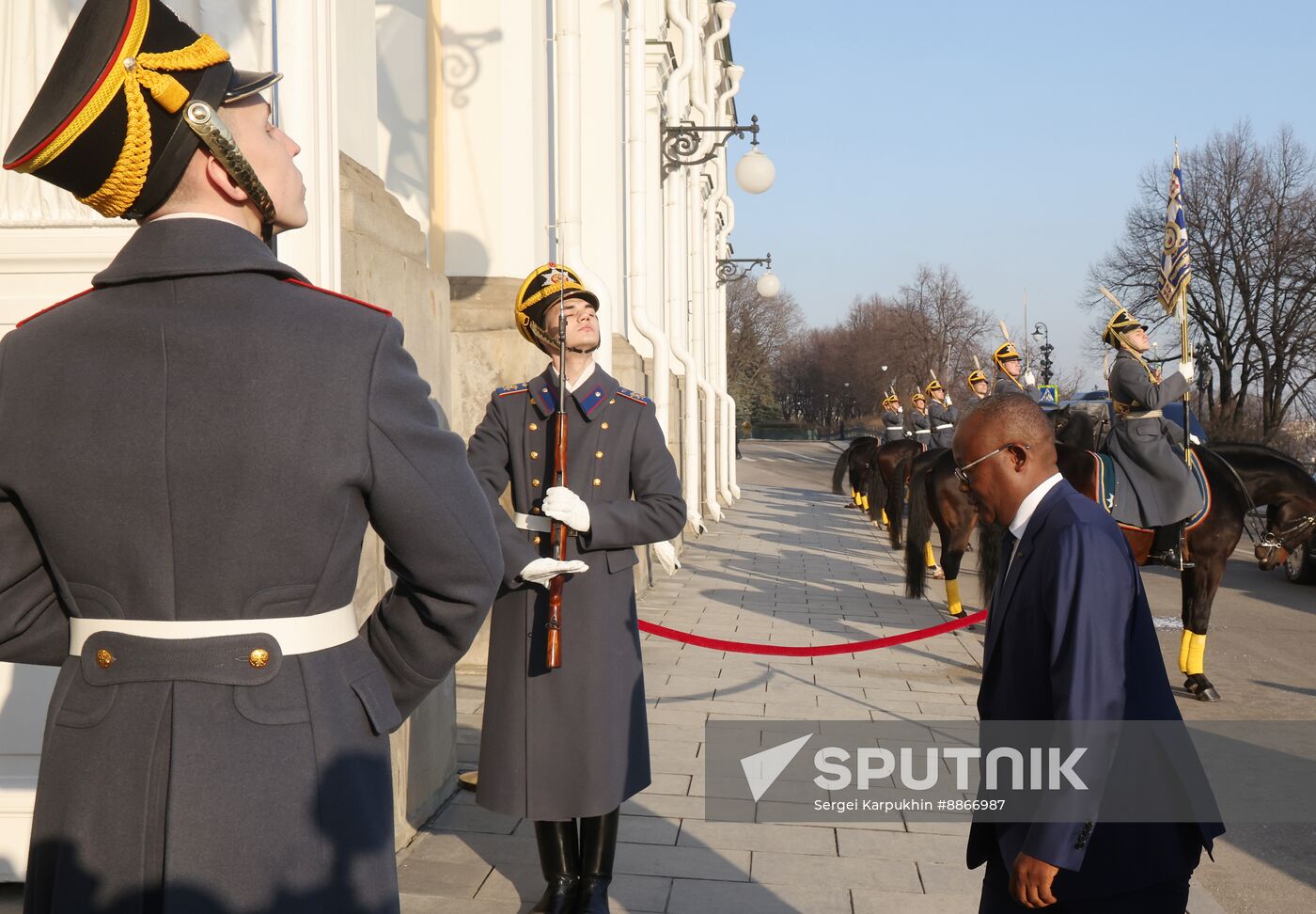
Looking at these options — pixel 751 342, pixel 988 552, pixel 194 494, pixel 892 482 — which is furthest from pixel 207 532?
pixel 751 342

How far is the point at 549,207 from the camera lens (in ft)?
36.5

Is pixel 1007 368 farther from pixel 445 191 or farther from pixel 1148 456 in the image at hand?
pixel 445 191

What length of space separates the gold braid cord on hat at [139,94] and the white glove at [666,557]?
40.4 ft

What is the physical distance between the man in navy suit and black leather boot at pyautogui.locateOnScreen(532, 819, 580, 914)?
174 cm

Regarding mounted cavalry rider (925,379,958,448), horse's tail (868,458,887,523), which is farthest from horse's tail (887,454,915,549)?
mounted cavalry rider (925,379,958,448)

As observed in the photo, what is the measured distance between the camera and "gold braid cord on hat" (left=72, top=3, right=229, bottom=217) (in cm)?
189

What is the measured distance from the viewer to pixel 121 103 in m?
1.89

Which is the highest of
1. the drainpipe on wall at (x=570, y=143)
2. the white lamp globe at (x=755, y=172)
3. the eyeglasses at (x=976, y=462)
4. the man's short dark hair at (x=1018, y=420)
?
the white lamp globe at (x=755, y=172)

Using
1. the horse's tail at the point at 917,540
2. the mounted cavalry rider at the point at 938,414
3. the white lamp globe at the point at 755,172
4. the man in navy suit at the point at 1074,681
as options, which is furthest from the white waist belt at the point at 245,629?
the mounted cavalry rider at the point at 938,414

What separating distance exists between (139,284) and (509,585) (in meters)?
2.43

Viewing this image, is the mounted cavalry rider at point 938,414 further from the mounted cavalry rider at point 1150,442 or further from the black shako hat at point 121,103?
the black shako hat at point 121,103

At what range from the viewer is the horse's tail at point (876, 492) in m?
21.8

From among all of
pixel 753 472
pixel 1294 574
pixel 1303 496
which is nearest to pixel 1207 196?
pixel 753 472

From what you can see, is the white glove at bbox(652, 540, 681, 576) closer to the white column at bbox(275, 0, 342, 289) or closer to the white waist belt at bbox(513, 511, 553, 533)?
the white waist belt at bbox(513, 511, 553, 533)
